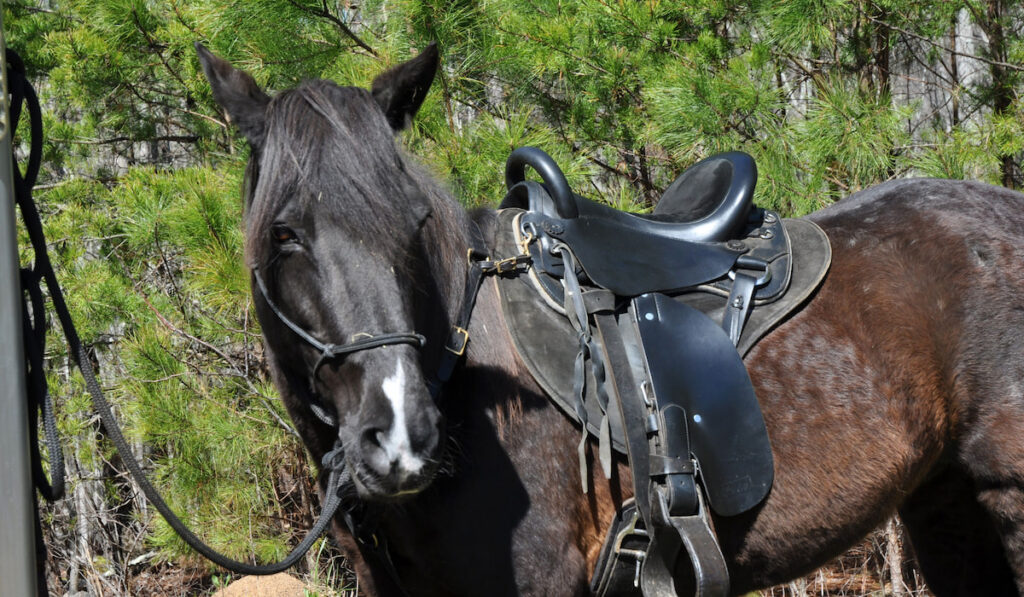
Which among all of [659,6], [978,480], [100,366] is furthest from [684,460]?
[100,366]

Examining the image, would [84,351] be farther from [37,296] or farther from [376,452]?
[376,452]

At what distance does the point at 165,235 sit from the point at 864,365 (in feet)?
10.8

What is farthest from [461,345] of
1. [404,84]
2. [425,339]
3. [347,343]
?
[404,84]

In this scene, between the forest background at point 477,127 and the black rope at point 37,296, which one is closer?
the black rope at point 37,296

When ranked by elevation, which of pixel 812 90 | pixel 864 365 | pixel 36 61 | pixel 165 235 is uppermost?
pixel 36 61

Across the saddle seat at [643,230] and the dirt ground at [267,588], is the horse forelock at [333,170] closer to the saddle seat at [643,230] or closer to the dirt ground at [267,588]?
the saddle seat at [643,230]

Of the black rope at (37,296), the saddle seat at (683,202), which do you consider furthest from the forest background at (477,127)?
the black rope at (37,296)

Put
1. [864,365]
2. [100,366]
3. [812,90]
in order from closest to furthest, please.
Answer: [864,365] → [812,90] → [100,366]

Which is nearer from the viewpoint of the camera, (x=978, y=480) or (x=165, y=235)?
(x=978, y=480)

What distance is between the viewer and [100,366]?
5.35 meters

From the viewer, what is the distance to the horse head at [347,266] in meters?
1.66

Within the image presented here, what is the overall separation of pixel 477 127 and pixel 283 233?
85.5 inches

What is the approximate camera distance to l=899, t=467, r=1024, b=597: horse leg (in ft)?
9.02

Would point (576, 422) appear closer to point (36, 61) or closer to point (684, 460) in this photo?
A: point (684, 460)
